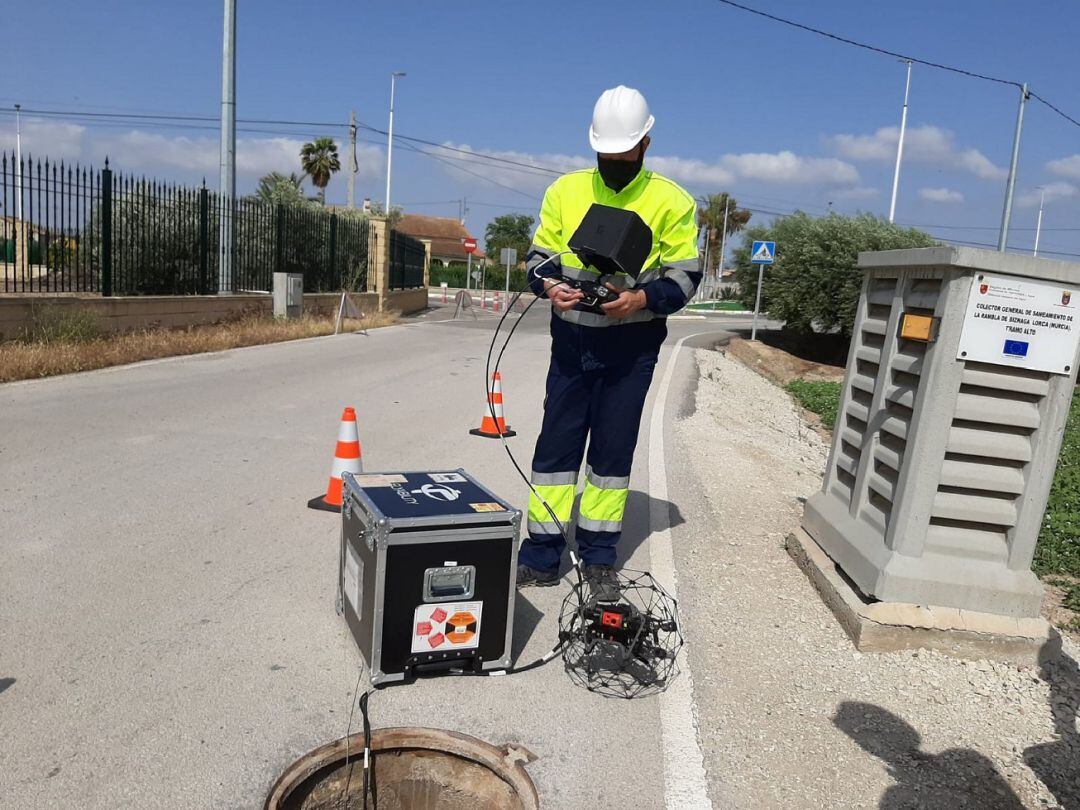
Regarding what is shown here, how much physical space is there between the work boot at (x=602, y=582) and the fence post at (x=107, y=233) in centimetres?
1238

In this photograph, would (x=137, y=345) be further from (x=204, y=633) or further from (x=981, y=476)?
(x=981, y=476)

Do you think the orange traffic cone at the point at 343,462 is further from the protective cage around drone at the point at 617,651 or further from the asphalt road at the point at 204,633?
the protective cage around drone at the point at 617,651

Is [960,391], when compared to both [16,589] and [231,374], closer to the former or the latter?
[16,589]

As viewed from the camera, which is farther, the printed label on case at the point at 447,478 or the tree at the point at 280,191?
the tree at the point at 280,191

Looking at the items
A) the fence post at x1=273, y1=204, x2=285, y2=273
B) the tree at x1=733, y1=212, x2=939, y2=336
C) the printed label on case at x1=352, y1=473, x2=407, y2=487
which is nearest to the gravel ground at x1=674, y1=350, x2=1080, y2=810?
the printed label on case at x1=352, y1=473, x2=407, y2=487

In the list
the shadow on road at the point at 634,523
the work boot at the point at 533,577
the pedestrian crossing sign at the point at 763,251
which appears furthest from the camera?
the pedestrian crossing sign at the point at 763,251

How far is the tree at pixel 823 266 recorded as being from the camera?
91.4ft

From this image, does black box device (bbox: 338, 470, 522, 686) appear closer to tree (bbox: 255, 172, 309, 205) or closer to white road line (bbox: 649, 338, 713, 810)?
white road line (bbox: 649, 338, 713, 810)

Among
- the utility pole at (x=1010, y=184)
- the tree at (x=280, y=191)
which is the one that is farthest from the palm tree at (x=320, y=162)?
the utility pole at (x=1010, y=184)

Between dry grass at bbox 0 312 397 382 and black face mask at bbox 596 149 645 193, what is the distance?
8366 millimetres

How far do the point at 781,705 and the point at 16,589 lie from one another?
3.37m

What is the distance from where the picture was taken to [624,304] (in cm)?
391

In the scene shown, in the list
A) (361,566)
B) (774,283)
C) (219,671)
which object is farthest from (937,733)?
(774,283)

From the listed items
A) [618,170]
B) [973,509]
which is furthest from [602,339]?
[973,509]
